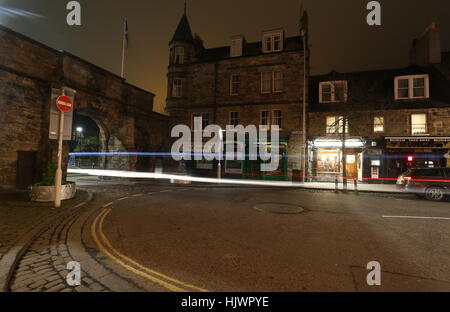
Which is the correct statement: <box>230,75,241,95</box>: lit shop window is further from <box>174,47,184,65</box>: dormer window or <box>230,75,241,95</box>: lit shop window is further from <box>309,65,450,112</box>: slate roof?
<box>309,65,450,112</box>: slate roof

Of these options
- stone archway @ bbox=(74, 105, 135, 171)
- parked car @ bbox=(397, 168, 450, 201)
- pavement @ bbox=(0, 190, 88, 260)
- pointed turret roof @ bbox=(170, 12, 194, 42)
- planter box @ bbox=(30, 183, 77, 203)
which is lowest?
pavement @ bbox=(0, 190, 88, 260)

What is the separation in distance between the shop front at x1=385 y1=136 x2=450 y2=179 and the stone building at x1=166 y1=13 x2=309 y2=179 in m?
7.43

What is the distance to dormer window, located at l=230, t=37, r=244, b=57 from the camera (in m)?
23.6

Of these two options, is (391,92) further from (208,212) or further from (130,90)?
(130,90)

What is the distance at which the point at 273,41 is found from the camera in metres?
22.1

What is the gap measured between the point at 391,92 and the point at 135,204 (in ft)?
75.0

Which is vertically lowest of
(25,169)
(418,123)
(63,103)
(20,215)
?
(20,215)

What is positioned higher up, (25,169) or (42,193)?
(25,169)

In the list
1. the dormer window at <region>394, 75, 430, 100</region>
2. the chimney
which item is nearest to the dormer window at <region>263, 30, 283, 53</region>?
the dormer window at <region>394, 75, 430, 100</region>

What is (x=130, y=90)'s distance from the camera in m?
20.0

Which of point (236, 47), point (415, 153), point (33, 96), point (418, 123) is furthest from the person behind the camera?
point (236, 47)

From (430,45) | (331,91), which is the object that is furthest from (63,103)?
(430,45)

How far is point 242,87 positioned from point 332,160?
36.5ft

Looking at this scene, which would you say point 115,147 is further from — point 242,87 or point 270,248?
point 270,248
